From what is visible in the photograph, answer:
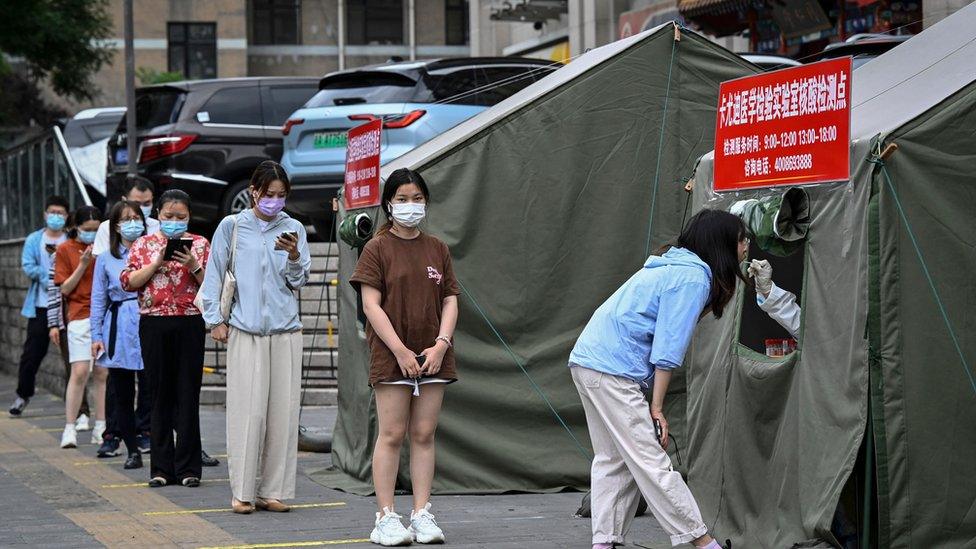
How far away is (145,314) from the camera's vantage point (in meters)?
9.23

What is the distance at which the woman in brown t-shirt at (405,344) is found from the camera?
23.5 feet

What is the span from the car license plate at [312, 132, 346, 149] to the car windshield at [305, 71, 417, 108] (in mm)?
295

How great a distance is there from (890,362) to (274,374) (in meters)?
3.56

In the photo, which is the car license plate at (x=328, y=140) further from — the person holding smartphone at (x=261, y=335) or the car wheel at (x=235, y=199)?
the person holding smartphone at (x=261, y=335)

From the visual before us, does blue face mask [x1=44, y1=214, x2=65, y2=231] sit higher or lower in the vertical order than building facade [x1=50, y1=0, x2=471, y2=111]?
lower

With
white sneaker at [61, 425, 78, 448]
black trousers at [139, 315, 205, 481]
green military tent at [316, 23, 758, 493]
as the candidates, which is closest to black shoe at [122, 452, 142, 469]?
black trousers at [139, 315, 205, 481]

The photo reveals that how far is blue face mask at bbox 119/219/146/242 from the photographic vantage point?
10.2 m

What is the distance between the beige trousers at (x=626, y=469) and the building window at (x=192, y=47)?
49387 mm

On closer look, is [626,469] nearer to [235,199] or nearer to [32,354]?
[32,354]

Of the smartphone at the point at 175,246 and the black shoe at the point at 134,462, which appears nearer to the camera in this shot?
the smartphone at the point at 175,246

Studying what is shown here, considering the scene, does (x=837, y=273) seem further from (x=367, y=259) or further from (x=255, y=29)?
(x=255, y=29)

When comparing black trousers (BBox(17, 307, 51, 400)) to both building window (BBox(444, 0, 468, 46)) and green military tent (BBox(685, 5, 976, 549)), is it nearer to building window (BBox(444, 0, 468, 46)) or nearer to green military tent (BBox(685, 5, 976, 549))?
green military tent (BBox(685, 5, 976, 549))

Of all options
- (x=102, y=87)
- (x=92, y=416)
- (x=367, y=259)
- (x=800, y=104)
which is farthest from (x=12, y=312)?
(x=102, y=87)

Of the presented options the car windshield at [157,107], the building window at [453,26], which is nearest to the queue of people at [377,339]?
the car windshield at [157,107]
